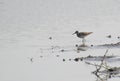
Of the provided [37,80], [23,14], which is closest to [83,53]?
[37,80]

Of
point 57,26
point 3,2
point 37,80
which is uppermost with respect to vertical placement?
point 3,2

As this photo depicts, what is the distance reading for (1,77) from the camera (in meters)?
11.5

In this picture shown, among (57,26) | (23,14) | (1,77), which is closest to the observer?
(1,77)

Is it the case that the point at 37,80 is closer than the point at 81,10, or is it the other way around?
the point at 37,80

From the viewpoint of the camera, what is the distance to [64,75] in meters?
11.2

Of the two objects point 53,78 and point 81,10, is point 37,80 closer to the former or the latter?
point 53,78

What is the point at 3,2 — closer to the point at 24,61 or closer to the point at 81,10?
the point at 81,10

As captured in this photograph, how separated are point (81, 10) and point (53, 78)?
1447 centimetres

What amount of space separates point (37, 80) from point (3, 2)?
2021 centimetres

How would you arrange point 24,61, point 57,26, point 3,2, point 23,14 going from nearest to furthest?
point 24,61 < point 57,26 < point 23,14 < point 3,2

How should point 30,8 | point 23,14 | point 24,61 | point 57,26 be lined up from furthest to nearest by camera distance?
point 30,8 < point 23,14 < point 57,26 < point 24,61

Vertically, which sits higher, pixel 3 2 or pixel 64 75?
pixel 3 2

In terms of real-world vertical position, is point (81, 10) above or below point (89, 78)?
above

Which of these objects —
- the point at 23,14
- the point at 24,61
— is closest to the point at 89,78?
the point at 24,61
